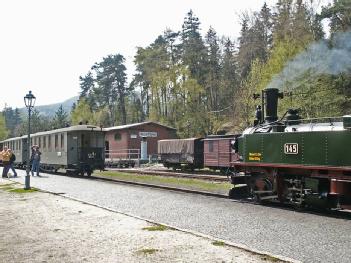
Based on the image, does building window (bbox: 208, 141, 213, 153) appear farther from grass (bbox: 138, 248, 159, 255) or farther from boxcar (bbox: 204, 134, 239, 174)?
grass (bbox: 138, 248, 159, 255)

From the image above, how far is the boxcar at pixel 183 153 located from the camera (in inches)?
1314

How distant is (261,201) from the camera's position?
13.7m

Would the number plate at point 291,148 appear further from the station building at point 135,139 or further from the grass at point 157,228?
the station building at point 135,139

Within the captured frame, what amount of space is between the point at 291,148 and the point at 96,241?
20.2 feet

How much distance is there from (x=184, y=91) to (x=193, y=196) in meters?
45.3

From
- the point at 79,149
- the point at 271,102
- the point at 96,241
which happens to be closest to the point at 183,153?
the point at 79,149

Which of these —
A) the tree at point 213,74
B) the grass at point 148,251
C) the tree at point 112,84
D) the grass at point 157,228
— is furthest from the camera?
the tree at point 112,84

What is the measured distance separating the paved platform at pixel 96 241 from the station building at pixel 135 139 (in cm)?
3231

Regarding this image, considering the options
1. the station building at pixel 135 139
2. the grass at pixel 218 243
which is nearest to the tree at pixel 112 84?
the station building at pixel 135 139

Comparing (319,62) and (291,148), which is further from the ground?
(319,62)

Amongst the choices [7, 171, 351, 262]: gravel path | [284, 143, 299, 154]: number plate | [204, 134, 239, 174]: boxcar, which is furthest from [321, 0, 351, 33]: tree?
[7, 171, 351, 262]: gravel path

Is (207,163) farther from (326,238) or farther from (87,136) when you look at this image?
(326,238)

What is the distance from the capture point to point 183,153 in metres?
34.3

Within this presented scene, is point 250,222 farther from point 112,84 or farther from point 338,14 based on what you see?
point 112,84
